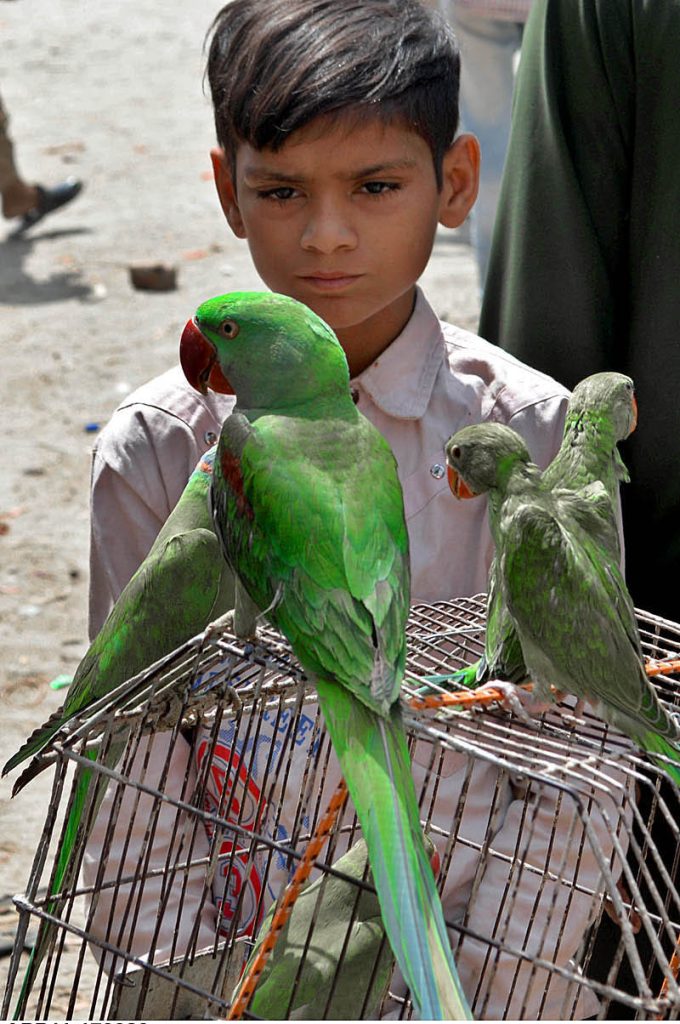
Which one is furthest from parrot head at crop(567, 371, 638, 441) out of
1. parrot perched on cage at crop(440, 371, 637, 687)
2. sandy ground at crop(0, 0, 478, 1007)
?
sandy ground at crop(0, 0, 478, 1007)

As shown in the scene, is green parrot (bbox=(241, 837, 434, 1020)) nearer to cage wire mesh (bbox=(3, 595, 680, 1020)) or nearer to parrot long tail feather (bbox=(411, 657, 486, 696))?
cage wire mesh (bbox=(3, 595, 680, 1020))

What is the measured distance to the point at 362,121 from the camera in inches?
80.0

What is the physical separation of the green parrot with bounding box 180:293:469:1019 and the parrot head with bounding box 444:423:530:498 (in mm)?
77

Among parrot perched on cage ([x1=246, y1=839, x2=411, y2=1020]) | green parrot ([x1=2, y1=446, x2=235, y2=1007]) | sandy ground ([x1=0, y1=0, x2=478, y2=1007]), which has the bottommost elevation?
sandy ground ([x1=0, y1=0, x2=478, y2=1007])

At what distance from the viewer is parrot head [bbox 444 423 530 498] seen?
150 centimetres

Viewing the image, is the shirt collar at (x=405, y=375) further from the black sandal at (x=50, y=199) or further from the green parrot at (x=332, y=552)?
the black sandal at (x=50, y=199)

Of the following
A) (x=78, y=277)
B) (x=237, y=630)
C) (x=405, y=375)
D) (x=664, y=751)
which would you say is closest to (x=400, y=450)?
(x=405, y=375)

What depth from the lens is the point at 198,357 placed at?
1.61 m

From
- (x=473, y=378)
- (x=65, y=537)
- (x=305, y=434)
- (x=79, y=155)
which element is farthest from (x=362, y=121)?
(x=79, y=155)

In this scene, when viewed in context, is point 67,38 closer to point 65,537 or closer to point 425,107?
point 65,537

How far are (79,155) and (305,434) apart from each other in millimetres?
7272

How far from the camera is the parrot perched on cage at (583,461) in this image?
1581mm

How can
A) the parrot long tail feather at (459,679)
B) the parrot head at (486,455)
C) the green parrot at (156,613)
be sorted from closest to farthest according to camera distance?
the parrot head at (486,455) < the parrot long tail feather at (459,679) < the green parrot at (156,613)

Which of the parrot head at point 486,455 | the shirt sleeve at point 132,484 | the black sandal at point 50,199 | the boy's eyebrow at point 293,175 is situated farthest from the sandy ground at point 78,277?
the parrot head at point 486,455
